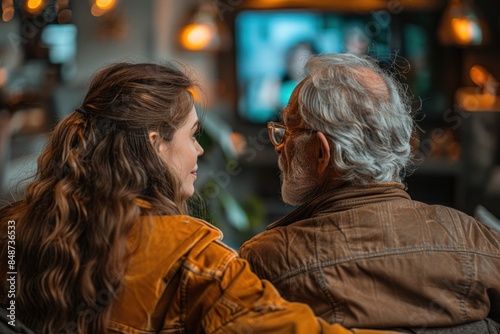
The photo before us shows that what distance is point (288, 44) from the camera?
22.0 feet

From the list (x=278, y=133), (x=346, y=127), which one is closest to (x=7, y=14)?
(x=278, y=133)

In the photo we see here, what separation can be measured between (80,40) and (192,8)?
95cm

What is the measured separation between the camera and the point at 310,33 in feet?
21.8

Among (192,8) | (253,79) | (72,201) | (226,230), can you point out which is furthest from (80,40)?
(72,201)

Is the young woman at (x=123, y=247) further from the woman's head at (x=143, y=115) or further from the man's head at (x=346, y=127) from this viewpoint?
the man's head at (x=346, y=127)

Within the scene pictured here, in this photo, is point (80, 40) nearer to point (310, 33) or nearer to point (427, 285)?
point (310, 33)

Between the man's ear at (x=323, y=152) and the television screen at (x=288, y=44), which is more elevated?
the man's ear at (x=323, y=152)

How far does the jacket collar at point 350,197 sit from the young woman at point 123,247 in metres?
0.26

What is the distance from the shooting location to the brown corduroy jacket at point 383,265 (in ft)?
5.59

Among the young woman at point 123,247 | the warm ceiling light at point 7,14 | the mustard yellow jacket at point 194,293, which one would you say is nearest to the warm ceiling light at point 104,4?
the warm ceiling light at point 7,14

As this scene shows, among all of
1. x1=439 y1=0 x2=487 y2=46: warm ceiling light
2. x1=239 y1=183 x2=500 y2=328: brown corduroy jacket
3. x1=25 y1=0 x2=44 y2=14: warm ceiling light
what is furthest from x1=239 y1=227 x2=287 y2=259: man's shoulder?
x1=439 y1=0 x2=487 y2=46: warm ceiling light

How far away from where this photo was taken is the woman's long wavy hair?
5.34 feet

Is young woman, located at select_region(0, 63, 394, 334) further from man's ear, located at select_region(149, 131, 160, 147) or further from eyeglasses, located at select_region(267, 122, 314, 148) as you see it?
eyeglasses, located at select_region(267, 122, 314, 148)

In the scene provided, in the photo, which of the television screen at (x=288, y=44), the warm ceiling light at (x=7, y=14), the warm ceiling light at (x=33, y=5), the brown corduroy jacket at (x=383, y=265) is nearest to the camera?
the brown corduroy jacket at (x=383, y=265)
